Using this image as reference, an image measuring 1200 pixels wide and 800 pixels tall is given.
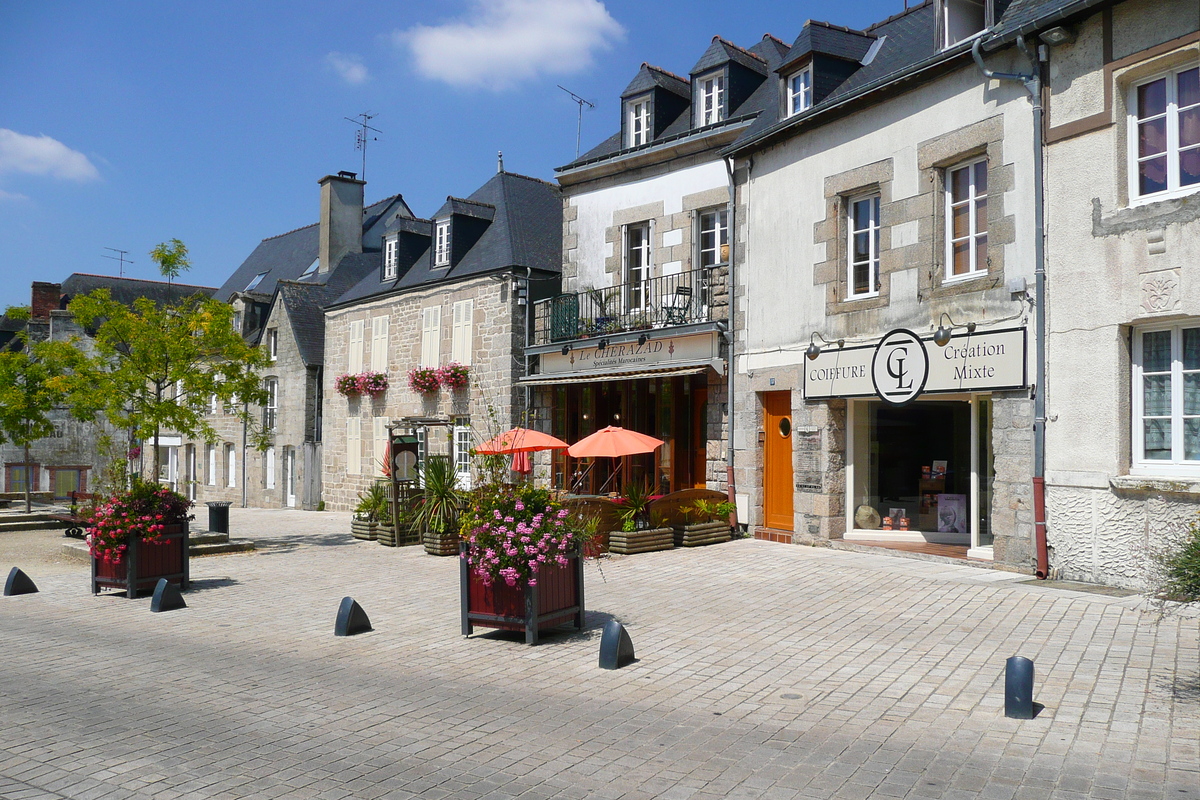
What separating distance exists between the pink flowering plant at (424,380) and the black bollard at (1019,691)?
54.5 feet

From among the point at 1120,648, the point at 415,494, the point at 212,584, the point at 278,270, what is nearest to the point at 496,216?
the point at 415,494

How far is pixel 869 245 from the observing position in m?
12.6

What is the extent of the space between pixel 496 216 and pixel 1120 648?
16.9 m

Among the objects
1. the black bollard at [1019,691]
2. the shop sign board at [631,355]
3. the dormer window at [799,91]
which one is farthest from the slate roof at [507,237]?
the black bollard at [1019,691]

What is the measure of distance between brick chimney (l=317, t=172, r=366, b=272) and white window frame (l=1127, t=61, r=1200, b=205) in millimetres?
23933

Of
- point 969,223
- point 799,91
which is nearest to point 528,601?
point 969,223

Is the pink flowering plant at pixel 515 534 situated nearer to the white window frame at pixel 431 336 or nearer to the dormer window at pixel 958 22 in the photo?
the dormer window at pixel 958 22

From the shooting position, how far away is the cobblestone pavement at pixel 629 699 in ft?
14.7

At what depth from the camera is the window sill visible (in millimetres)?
8484

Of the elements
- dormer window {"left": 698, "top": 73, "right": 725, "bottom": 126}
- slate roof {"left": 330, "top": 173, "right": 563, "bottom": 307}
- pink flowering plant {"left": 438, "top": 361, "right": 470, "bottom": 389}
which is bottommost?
pink flowering plant {"left": 438, "top": 361, "right": 470, "bottom": 389}

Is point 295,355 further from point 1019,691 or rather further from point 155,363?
point 1019,691

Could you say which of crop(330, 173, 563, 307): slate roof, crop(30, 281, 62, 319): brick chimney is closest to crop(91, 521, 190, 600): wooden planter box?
crop(330, 173, 563, 307): slate roof

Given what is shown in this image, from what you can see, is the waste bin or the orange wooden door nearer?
the orange wooden door

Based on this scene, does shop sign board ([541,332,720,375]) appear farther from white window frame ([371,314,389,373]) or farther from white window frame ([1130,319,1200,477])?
white window frame ([1130,319,1200,477])
